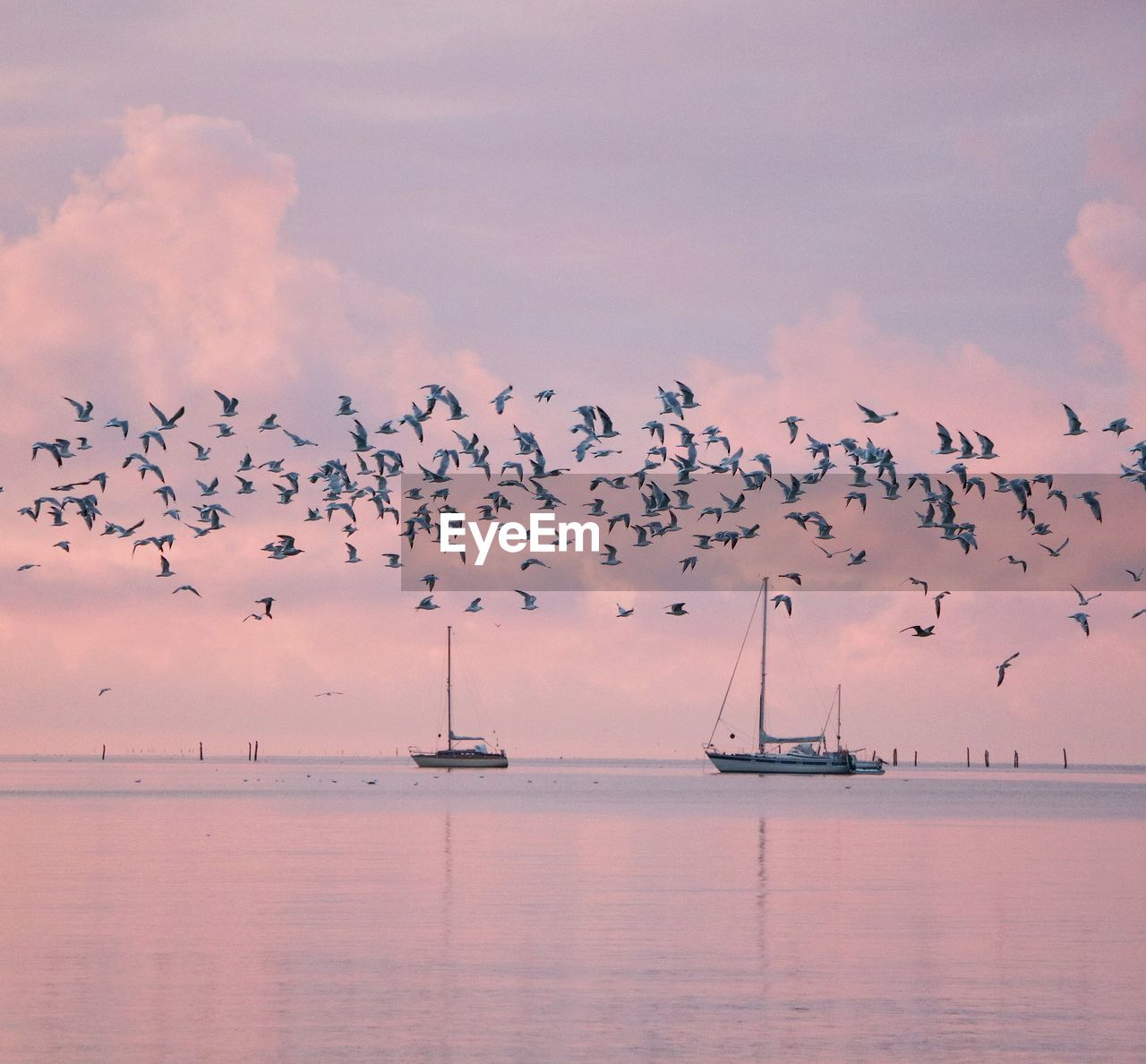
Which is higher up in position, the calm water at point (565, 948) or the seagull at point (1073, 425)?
the seagull at point (1073, 425)

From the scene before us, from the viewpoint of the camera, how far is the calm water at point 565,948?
3603 cm

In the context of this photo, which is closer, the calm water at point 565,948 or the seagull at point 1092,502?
the calm water at point 565,948

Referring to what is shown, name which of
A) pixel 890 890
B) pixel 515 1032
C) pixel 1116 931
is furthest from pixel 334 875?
pixel 515 1032

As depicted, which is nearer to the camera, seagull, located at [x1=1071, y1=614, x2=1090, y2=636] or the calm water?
the calm water

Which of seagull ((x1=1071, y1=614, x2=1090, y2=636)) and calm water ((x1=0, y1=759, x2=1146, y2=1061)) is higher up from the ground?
seagull ((x1=1071, y1=614, x2=1090, y2=636))

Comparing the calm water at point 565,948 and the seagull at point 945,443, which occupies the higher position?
the seagull at point 945,443

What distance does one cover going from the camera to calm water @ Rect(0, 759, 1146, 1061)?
3603 centimetres

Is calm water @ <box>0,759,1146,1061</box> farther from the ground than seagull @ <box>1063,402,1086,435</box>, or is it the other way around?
seagull @ <box>1063,402,1086,435</box>

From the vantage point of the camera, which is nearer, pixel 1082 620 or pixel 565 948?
pixel 565 948

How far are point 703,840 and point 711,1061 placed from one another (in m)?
62.3

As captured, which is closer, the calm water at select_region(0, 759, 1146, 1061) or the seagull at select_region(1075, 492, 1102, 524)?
the calm water at select_region(0, 759, 1146, 1061)

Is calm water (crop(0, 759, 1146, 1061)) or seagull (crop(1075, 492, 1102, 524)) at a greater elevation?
seagull (crop(1075, 492, 1102, 524))

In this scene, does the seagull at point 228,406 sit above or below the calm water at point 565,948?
above

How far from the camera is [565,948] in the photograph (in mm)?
48156
